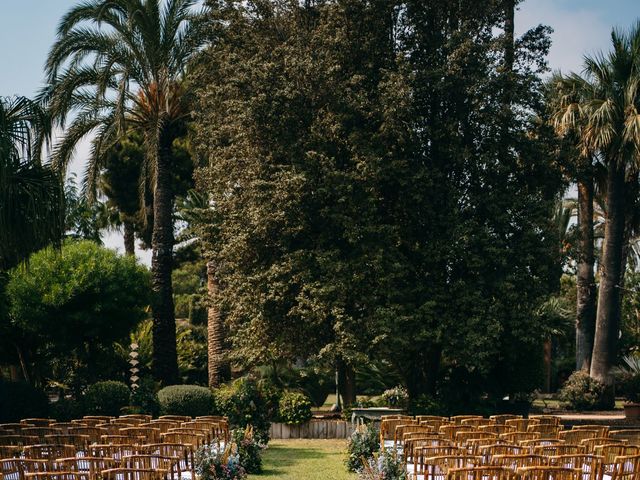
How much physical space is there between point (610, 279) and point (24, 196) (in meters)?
22.4

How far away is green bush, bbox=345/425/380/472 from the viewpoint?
62.8ft

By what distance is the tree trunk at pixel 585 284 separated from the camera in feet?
121

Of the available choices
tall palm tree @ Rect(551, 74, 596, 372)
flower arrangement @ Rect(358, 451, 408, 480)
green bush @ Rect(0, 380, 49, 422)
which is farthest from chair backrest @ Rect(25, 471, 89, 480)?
tall palm tree @ Rect(551, 74, 596, 372)

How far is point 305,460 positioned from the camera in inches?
867

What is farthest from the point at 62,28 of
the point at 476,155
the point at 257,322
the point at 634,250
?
the point at 634,250

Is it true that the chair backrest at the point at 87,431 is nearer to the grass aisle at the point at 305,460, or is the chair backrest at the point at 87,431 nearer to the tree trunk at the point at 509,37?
the grass aisle at the point at 305,460

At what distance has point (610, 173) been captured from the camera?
116ft

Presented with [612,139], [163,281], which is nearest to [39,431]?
[163,281]

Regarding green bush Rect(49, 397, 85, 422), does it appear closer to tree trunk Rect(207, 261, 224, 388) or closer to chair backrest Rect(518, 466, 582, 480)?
tree trunk Rect(207, 261, 224, 388)

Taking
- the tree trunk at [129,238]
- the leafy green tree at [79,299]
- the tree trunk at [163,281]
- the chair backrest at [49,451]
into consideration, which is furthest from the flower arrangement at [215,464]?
the tree trunk at [129,238]

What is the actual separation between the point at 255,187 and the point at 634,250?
1474 inches

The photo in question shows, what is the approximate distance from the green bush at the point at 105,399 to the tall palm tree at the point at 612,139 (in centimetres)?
1793

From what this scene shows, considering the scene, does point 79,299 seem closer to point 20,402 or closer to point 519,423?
point 20,402

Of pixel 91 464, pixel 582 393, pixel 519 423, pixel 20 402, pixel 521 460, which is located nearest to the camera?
pixel 91 464
